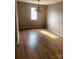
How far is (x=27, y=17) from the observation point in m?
10.9

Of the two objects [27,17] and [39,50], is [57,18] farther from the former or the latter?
[39,50]

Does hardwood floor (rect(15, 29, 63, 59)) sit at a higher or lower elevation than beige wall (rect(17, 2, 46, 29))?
lower

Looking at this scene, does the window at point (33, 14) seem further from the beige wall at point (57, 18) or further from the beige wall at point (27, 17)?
the beige wall at point (57, 18)

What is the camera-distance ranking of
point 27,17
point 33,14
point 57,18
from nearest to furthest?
point 57,18 → point 27,17 → point 33,14

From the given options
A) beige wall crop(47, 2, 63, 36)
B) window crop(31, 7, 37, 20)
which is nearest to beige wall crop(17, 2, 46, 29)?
window crop(31, 7, 37, 20)

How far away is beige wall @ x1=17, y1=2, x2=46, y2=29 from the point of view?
10.5 meters

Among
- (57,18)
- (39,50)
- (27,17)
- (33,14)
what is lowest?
(39,50)

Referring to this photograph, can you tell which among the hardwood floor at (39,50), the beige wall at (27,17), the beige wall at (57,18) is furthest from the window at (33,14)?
the hardwood floor at (39,50)

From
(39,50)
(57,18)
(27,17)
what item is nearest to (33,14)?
(27,17)

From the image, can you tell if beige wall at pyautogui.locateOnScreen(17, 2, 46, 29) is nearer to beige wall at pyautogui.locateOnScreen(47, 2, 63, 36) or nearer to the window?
the window

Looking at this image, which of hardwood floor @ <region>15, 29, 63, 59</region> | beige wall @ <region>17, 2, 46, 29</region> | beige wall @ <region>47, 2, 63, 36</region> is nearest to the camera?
hardwood floor @ <region>15, 29, 63, 59</region>
